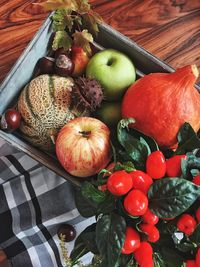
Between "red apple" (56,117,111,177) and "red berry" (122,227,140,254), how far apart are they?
161mm

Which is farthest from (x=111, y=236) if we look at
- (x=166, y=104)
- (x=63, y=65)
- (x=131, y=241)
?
(x=63, y=65)

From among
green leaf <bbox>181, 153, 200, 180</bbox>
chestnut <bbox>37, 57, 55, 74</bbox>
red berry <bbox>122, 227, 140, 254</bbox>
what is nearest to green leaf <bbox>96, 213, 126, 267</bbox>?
red berry <bbox>122, 227, 140, 254</bbox>

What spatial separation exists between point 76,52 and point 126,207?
15.0 inches

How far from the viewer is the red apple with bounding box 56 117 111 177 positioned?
30.4 inches

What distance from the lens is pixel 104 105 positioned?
883mm

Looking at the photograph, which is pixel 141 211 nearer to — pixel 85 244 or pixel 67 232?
pixel 85 244

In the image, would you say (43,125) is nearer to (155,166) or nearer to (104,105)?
(104,105)

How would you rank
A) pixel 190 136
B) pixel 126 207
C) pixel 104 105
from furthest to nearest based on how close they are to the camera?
pixel 104 105 < pixel 190 136 < pixel 126 207

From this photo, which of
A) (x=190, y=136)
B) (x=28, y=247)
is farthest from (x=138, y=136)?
(x=28, y=247)

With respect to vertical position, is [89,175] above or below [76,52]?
below

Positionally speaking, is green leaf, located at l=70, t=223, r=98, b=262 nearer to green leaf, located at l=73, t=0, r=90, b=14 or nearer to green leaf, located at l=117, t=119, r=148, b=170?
green leaf, located at l=117, t=119, r=148, b=170

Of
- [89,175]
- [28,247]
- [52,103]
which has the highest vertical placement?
[52,103]

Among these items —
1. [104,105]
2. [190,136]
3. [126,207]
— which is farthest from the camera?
[104,105]

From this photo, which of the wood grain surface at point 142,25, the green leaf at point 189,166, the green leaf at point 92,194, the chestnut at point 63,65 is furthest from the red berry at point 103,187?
the wood grain surface at point 142,25
